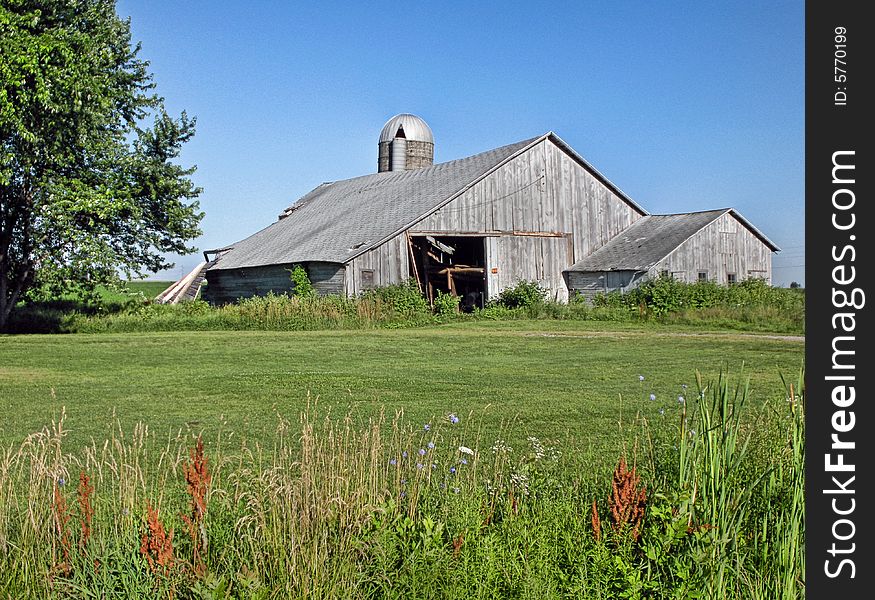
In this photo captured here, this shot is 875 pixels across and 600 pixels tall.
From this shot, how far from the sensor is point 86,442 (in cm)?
843

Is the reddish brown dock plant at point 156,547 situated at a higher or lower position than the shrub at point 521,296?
lower

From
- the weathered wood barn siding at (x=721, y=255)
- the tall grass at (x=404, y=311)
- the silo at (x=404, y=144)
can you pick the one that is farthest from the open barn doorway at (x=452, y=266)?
the silo at (x=404, y=144)

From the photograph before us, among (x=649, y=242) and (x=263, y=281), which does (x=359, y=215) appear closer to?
(x=263, y=281)

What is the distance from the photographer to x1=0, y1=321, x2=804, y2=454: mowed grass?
9750 millimetres

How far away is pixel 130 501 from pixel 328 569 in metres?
1.14

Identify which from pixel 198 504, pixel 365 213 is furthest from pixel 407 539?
pixel 365 213

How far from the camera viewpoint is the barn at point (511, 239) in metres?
32.9

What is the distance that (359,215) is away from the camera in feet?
Result: 124

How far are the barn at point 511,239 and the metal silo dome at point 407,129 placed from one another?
11453mm

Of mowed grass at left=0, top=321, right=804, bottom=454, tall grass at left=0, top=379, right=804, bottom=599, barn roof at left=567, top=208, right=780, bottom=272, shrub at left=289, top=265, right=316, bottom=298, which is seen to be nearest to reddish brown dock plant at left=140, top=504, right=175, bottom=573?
tall grass at left=0, top=379, right=804, bottom=599

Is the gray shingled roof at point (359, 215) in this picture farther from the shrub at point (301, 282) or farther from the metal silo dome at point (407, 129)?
the metal silo dome at point (407, 129)

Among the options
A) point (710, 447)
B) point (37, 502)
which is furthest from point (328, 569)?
point (710, 447)
